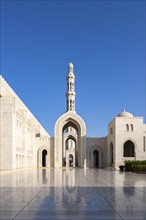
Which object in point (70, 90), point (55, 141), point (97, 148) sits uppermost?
point (70, 90)

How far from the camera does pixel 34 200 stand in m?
7.80

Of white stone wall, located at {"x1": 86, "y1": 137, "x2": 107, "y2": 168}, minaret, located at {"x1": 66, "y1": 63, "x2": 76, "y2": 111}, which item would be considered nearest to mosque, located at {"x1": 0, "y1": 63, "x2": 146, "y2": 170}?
white stone wall, located at {"x1": 86, "y1": 137, "x2": 107, "y2": 168}

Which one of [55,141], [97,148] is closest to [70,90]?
[97,148]

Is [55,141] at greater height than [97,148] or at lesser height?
greater

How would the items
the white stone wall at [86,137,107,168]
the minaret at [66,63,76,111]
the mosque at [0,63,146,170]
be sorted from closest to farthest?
the mosque at [0,63,146,170] → the white stone wall at [86,137,107,168] → the minaret at [66,63,76,111]

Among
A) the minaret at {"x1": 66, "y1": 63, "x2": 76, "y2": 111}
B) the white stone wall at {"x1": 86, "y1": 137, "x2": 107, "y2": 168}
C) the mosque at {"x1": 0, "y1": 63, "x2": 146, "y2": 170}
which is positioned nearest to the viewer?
the mosque at {"x1": 0, "y1": 63, "x2": 146, "y2": 170}

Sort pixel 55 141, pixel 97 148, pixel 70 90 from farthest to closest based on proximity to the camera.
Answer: pixel 70 90 → pixel 97 148 → pixel 55 141

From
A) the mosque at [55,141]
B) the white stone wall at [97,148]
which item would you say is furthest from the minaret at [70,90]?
the white stone wall at [97,148]

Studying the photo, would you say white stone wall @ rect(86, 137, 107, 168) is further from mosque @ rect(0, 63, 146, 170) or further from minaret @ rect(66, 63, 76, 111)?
minaret @ rect(66, 63, 76, 111)

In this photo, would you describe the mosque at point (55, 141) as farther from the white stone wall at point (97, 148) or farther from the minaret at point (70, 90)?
the minaret at point (70, 90)

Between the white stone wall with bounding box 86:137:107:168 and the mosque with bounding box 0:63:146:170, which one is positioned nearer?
the mosque with bounding box 0:63:146:170

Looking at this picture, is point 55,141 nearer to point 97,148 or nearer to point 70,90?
point 97,148

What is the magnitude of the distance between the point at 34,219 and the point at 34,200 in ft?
7.56

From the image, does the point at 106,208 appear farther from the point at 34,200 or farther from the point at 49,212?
the point at 34,200
